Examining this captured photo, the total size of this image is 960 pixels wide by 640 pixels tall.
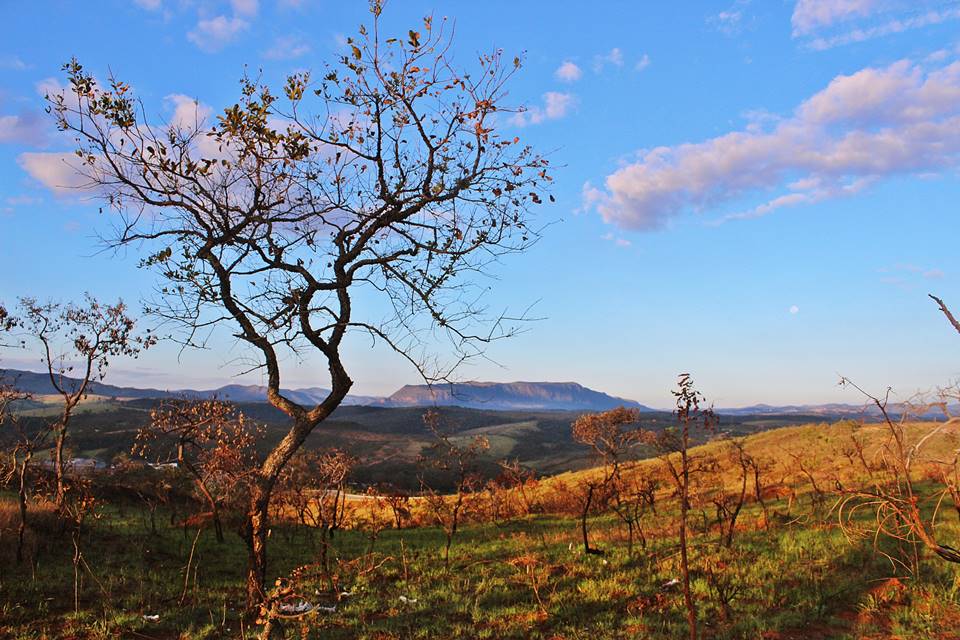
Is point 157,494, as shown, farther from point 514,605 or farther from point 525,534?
point 514,605

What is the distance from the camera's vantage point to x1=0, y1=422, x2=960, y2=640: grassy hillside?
10.1 m

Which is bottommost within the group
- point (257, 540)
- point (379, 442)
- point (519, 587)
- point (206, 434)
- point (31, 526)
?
point (379, 442)

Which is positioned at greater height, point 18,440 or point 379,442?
point 18,440

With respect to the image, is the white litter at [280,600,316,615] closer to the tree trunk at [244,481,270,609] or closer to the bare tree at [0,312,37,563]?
the tree trunk at [244,481,270,609]

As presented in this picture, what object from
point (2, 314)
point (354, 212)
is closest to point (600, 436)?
point (354, 212)

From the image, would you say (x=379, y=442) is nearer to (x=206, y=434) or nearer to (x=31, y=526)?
(x=206, y=434)

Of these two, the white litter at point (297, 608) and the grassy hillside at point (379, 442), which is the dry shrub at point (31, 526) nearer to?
the white litter at point (297, 608)

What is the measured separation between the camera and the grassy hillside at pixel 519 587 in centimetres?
1015

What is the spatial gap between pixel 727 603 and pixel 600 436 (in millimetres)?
24678

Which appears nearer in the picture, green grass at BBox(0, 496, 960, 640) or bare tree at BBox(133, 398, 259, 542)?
green grass at BBox(0, 496, 960, 640)

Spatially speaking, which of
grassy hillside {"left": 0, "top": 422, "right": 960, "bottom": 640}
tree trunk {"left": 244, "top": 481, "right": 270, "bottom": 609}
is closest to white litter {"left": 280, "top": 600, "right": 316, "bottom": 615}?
grassy hillside {"left": 0, "top": 422, "right": 960, "bottom": 640}

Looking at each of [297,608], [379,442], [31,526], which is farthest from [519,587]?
[379,442]

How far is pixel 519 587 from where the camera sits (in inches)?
514

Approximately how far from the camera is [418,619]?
1095cm
